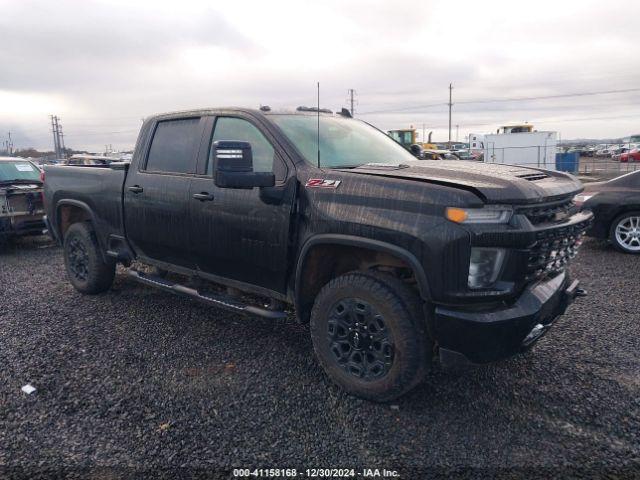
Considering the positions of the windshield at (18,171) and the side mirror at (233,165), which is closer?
the side mirror at (233,165)

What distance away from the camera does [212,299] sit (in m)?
Answer: 4.23

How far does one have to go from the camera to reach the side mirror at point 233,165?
338 cm

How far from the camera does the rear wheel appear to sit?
7.66m

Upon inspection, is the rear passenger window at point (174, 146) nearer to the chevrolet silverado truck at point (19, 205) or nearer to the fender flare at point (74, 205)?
the fender flare at point (74, 205)

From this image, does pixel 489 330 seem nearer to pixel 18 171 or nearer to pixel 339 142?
pixel 339 142

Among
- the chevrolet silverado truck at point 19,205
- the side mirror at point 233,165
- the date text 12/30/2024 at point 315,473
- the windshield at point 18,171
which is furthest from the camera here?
the windshield at point 18,171

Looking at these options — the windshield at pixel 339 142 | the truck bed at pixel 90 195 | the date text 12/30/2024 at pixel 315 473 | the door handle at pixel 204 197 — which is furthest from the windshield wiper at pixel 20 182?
the date text 12/30/2024 at pixel 315 473

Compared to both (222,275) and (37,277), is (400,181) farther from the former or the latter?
(37,277)

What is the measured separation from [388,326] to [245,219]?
1.38 meters

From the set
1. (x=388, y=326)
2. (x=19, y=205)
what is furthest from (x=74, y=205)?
(x=388, y=326)

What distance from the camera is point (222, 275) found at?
4.28 meters

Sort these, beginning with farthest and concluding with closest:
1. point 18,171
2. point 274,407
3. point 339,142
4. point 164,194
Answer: point 18,171 < point 164,194 < point 339,142 < point 274,407

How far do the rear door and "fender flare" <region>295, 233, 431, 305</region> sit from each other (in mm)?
1280

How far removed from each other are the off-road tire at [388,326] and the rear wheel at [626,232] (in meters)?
5.94
